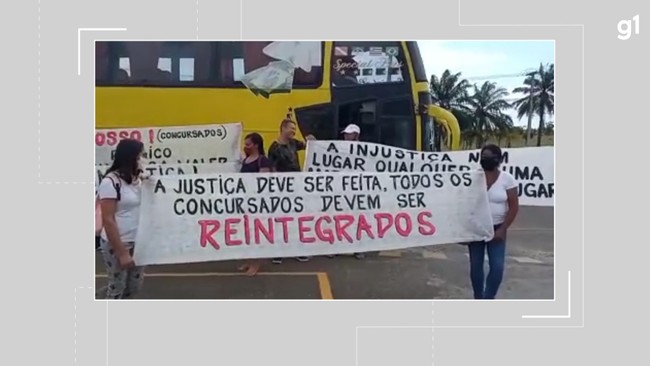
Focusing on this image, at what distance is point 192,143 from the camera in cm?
434

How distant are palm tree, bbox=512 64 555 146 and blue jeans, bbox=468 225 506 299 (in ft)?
2.13

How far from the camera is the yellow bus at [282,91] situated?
3941 mm

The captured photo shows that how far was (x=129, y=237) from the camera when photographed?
11.3 ft

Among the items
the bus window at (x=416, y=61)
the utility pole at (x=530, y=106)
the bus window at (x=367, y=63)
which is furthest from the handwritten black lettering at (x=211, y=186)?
the utility pole at (x=530, y=106)

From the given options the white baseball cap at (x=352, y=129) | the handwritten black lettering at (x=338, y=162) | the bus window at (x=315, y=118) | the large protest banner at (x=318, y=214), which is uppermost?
the bus window at (x=315, y=118)

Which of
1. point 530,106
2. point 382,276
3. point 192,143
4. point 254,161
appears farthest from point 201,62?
point 530,106

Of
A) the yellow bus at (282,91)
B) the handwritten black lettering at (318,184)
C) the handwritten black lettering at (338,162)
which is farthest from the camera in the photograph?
the handwritten black lettering at (338,162)

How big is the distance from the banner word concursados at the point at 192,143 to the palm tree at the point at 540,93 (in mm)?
1790

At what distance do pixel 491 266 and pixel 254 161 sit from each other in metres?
1.58

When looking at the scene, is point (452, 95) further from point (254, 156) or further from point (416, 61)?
point (254, 156)

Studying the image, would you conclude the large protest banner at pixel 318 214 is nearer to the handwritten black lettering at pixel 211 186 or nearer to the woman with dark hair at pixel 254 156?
the handwritten black lettering at pixel 211 186

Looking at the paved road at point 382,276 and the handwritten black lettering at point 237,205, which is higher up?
the handwritten black lettering at point 237,205

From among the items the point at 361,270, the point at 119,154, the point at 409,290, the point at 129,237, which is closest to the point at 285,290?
the point at 361,270

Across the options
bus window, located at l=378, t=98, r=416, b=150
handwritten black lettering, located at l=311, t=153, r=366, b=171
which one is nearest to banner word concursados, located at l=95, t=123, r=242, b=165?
handwritten black lettering, located at l=311, t=153, r=366, b=171
